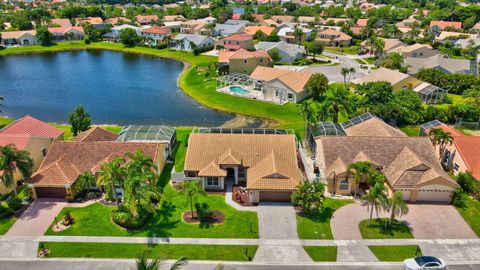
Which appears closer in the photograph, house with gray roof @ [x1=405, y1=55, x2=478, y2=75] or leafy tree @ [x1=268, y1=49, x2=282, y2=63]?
house with gray roof @ [x1=405, y1=55, x2=478, y2=75]

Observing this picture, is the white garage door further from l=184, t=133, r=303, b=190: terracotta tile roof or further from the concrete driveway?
the concrete driveway

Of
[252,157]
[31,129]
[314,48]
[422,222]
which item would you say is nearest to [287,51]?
[314,48]

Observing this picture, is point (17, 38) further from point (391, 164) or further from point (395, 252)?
point (395, 252)

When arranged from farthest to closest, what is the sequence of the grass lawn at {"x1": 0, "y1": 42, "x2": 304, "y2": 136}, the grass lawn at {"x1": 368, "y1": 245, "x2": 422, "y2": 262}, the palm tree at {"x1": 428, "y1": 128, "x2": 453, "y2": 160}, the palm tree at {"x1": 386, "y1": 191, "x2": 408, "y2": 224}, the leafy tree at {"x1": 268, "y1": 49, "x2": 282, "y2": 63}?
the leafy tree at {"x1": 268, "y1": 49, "x2": 282, "y2": 63} → the grass lawn at {"x1": 0, "y1": 42, "x2": 304, "y2": 136} → the palm tree at {"x1": 428, "y1": 128, "x2": 453, "y2": 160} → the palm tree at {"x1": 386, "y1": 191, "x2": 408, "y2": 224} → the grass lawn at {"x1": 368, "y1": 245, "x2": 422, "y2": 262}

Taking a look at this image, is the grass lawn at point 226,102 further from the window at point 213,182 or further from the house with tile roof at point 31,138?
the house with tile roof at point 31,138

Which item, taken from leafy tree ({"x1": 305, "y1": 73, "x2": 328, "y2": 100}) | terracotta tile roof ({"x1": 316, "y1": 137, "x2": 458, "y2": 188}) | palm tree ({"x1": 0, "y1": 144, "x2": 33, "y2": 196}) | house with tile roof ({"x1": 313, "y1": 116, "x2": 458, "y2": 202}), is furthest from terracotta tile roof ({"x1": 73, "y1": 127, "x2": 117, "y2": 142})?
leafy tree ({"x1": 305, "y1": 73, "x2": 328, "y2": 100})

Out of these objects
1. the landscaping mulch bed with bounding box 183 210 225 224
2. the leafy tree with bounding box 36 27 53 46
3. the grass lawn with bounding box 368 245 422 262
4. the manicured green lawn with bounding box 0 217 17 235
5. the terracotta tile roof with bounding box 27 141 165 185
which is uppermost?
the leafy tree with bounding box 36 27 53 46

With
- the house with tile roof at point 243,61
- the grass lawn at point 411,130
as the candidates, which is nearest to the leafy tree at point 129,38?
the house with tile roof at point 243,61
